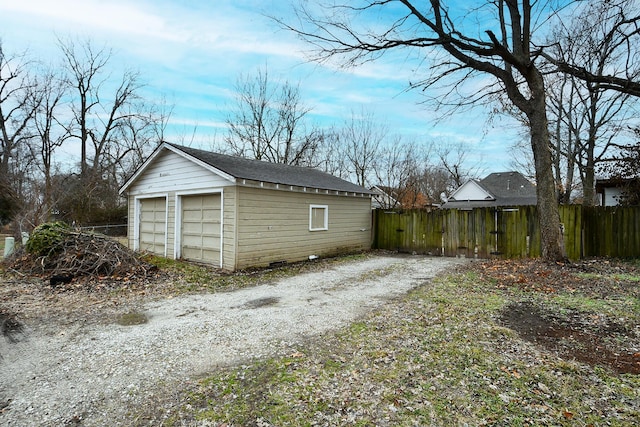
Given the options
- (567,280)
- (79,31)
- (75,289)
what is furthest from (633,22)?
(79,31)

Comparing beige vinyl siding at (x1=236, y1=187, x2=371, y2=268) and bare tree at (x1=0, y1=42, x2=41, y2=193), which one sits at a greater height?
bare tree at (x1=0, y1=42, x2=41, y2=193)

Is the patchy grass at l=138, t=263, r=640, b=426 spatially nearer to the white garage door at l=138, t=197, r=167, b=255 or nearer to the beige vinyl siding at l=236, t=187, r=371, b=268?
the beige vinyl siding at l=236, t=187, r=371, b=268

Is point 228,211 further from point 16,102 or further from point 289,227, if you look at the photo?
point 16,102

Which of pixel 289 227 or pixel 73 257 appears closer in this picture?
pixel 73 257

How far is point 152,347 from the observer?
12.5 feet

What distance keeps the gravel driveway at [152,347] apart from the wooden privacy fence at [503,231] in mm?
6259

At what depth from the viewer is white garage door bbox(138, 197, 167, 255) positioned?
420 inches

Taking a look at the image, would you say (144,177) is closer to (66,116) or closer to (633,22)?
(633,22)

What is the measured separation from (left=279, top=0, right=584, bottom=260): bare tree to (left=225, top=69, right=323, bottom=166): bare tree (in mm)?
13825

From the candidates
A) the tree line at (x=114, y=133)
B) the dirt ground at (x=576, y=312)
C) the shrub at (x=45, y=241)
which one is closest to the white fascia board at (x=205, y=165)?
the shrub at (x=45, y=241)

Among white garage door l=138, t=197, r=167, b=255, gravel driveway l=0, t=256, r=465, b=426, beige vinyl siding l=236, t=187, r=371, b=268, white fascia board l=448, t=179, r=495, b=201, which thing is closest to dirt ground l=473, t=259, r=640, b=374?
gravel driveway l=0, t=256, r=465, b=426

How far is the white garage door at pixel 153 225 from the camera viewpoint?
1068 centimetres

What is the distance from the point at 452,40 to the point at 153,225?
10.4m

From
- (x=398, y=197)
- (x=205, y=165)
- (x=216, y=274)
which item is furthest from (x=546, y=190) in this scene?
(x=398, y=197)
